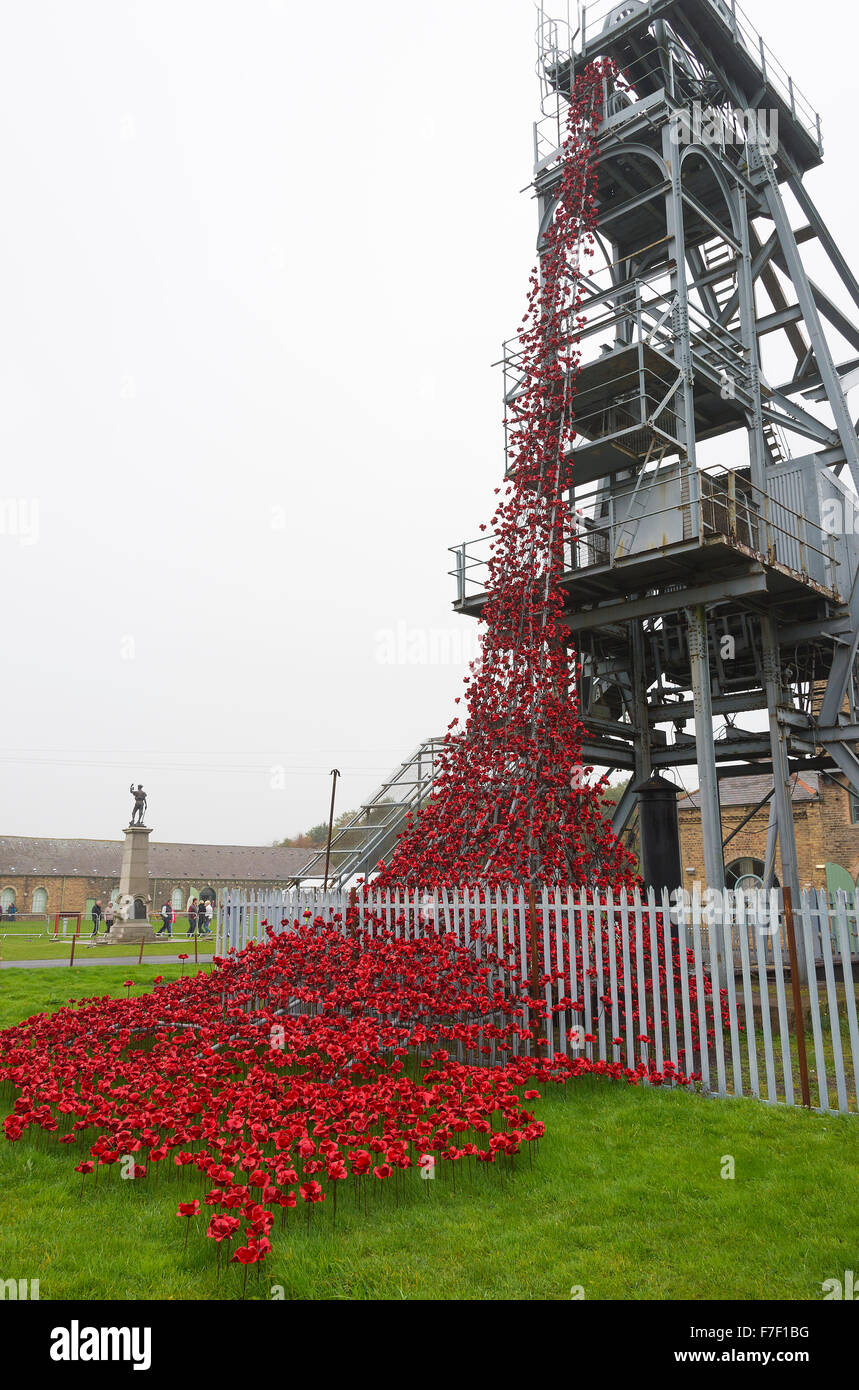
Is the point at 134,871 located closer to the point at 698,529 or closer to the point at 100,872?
the point at 698,529

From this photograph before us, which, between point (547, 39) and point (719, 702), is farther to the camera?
point (547, 39)

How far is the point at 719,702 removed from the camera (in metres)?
16.2

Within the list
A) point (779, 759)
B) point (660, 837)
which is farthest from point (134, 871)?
point (779, 759)

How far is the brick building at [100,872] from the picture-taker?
201 feet

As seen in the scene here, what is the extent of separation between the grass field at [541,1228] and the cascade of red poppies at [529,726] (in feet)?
13.4

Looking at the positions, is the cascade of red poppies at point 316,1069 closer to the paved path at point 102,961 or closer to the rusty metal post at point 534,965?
the rusty metal post at point 534,965

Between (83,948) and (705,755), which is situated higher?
(705,755)

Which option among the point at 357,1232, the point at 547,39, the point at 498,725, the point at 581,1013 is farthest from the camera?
the point at 547,39

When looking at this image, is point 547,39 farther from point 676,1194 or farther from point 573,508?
point 676,1194

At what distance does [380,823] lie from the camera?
16.4m

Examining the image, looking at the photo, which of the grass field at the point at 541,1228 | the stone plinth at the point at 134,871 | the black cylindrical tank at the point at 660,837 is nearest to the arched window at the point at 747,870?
the black cylindrical tank at the point at 660,837

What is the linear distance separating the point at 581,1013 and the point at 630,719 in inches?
407

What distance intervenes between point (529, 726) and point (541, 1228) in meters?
6.95
